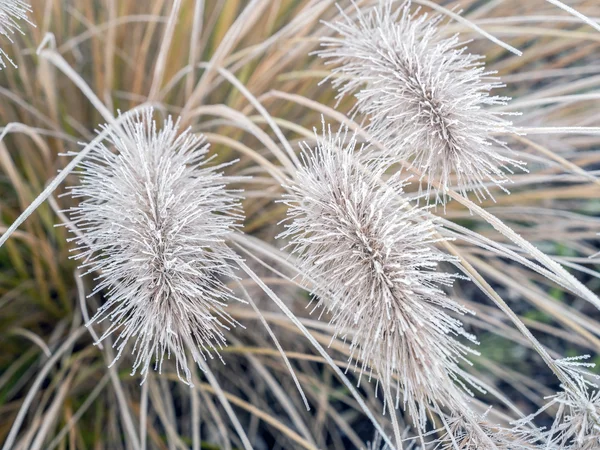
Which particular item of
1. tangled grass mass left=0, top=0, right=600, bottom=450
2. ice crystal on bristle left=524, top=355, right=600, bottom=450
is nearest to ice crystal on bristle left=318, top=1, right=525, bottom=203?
tangled grass mass left=0, top=0, right=600, bottom=450

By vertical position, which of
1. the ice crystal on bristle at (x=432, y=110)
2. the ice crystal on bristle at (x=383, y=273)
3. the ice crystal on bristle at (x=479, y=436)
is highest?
the ice crystal on bristle at (x=432, y=110)

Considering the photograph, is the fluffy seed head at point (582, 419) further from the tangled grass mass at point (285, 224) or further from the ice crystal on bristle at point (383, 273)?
the ice crystal on bristle at point (383, 273)

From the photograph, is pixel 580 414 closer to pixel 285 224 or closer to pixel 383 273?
pixel 383 273

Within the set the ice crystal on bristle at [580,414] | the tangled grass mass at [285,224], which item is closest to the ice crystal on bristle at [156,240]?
the tangled grass mass at [285,224]

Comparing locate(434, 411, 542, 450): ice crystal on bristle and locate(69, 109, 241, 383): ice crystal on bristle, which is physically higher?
locate(69, 109, 241, 383): ice crystal on bristle

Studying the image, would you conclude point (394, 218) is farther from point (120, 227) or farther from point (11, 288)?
point (11, 288)

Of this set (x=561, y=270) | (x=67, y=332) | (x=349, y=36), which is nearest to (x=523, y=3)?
(x=349, y=36)

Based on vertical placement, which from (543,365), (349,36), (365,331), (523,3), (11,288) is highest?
(523,3)

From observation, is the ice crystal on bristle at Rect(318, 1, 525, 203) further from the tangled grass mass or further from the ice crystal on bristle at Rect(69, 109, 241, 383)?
the ice crystal on bristle at Rect(69, 109, 241, 383)
